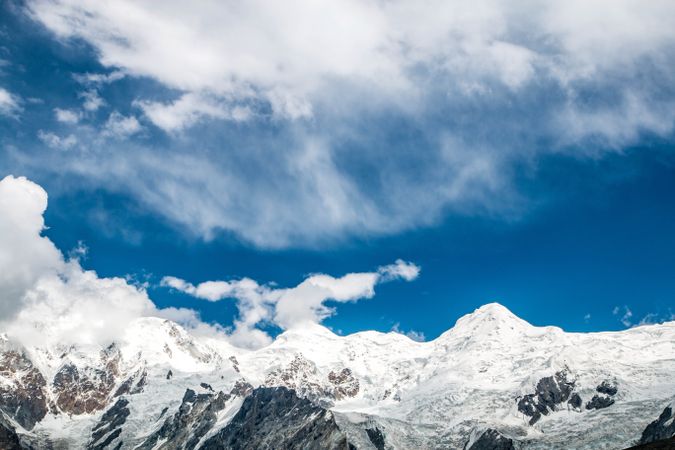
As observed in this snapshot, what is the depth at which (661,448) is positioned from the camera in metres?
126
